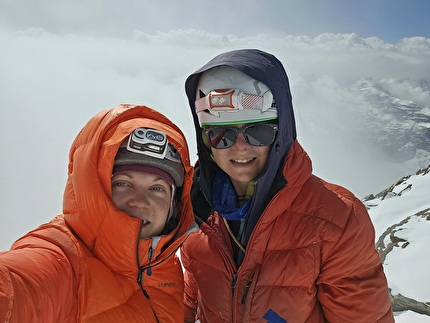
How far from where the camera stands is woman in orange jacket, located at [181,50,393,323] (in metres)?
2.31

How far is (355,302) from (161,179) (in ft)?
4.91

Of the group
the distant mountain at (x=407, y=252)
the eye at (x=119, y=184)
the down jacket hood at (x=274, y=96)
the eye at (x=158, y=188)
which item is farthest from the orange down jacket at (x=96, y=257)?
the distant mountain at (x=407, y=252)

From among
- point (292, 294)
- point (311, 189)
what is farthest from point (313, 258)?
point (311, 189)

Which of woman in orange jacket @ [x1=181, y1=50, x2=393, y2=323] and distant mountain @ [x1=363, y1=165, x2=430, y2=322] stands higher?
woman in orange jacket @ [x1=181, y1=50, x2=393, y2=323]

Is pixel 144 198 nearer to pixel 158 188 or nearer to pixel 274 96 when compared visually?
pixel 158 188

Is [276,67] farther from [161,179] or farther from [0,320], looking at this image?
[0,320]

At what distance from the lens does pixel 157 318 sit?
82.7 inches

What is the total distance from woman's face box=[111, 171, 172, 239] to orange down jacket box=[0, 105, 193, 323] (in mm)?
101

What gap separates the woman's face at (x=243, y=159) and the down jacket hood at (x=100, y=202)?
0.72 m

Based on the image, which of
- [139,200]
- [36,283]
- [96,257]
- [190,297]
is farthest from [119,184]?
[190,297]

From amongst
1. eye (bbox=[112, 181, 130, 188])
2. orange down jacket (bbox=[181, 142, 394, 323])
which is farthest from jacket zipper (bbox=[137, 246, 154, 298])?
orange down jacket (bbox=[181, 142, 394, 323])

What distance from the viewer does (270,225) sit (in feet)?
7.97

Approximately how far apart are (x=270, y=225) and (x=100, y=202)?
1.15m

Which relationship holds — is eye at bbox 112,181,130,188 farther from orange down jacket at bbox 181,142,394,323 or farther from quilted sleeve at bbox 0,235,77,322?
orange down jacket at bbox 181,142,394,323
